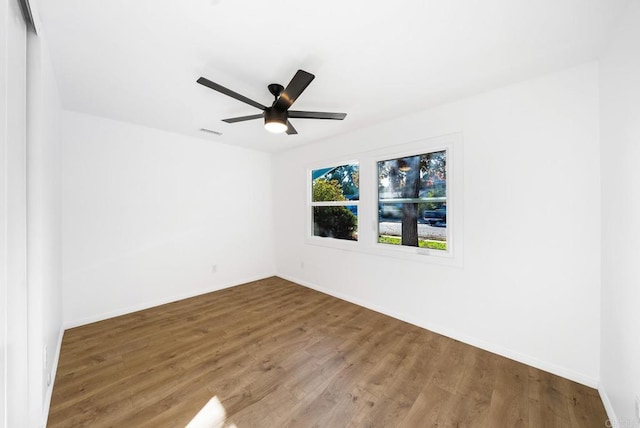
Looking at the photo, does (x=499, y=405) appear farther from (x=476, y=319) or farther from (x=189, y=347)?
(x=189, y=347)

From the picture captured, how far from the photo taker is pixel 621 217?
4.68ft

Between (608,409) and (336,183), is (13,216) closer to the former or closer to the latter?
(336,183)

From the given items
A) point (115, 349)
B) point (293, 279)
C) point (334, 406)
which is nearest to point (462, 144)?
point (334, 406)

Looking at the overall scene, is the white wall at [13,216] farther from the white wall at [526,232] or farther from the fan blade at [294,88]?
the white wall at [526,232]

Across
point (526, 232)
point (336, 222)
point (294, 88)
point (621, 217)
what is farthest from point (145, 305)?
point (621, 217)

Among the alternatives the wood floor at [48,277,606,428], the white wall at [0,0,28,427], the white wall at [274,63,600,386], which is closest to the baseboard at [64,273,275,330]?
the wood floor at [48,277,606,428]

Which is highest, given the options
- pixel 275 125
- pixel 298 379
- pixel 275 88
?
pixel 275 88

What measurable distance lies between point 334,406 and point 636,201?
2.16m

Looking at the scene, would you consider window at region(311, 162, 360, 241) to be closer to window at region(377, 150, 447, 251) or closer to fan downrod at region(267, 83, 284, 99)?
window at region(377, 150, 447, 251)

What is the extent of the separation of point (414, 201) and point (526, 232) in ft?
3.55

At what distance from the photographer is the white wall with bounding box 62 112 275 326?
107 inches

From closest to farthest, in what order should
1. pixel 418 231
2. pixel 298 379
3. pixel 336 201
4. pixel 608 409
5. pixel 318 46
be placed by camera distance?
pixel 608 409 → pixel 318 46 → pixel 298 379 → pixel 418 231 → pixel 336 201

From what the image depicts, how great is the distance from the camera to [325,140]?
3.76 m

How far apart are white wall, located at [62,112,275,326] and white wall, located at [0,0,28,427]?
1.93m
